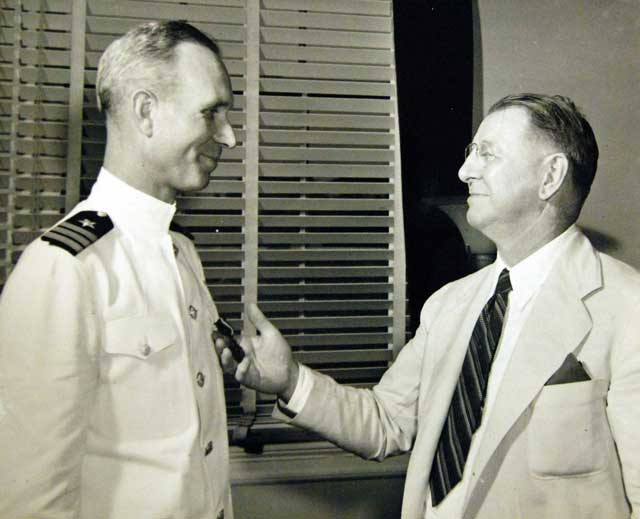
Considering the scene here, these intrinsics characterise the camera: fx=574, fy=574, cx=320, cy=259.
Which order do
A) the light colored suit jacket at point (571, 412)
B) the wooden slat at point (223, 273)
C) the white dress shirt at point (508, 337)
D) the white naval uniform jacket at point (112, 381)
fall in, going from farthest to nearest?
the wooden slat at point (223, 273) → the white dress shirt at point (508, 337) → the light colored suit jacket at point (571, 412) → the white naval uniform jacket at point (112, 381)

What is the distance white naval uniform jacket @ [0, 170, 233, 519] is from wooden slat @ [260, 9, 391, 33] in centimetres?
98

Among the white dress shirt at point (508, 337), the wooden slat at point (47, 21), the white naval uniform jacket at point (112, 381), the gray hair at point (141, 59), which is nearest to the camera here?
the white naval uniform jacket at point (112, 381)

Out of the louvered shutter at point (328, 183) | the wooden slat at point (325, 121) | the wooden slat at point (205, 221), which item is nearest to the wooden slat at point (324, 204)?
the louvered shutter at point (328, 183)

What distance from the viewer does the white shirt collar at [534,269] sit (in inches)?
51.6

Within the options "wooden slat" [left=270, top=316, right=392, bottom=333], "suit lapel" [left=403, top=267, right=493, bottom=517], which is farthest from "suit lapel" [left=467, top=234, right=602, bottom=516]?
"wooden slat" [left=270, top=316, right=392, bottom=333]

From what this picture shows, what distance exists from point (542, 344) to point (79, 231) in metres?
0.94

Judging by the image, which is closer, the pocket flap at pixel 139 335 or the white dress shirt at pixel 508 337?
the pocket flap at pixel 139 335

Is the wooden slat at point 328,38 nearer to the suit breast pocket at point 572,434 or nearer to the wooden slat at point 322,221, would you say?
the wooden slat at point 322,221

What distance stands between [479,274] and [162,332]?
85cm

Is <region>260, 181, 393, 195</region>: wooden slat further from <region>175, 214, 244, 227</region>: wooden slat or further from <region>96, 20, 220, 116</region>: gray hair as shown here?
<region>96, 20, 220, 116</region>: gray hair

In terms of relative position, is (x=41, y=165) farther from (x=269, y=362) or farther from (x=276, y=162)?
(x=269, y=362)

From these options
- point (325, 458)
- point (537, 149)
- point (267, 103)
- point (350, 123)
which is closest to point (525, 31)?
point (350, 123)

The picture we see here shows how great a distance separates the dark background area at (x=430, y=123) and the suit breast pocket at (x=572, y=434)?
749mm

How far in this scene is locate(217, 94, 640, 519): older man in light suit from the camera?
3.86 ft
